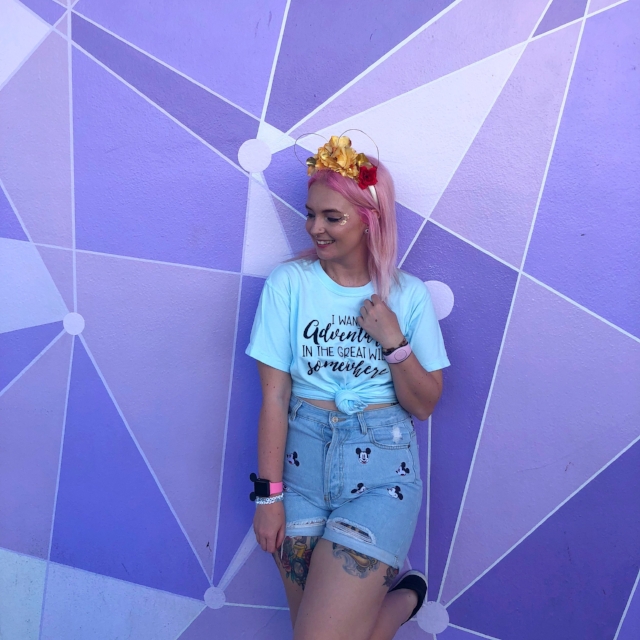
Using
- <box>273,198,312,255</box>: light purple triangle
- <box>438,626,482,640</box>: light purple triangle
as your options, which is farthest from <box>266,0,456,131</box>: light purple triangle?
<box>438,626,482,640</box>: light purple triangle

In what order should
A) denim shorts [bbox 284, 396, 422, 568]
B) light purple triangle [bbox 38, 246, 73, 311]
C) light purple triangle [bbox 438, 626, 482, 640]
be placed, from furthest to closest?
light purple triangle [bbox 438, 626, 482, 640] → light purple triangle [bbox 38, 246, 73, 311] → denim shorts [bbox 284, 396, 422, 568]

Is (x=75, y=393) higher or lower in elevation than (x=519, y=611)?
higher

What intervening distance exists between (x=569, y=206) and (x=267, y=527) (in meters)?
1.42

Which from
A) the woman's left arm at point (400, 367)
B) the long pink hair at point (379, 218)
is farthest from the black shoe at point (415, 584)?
the long pink hair at point (379, 218)

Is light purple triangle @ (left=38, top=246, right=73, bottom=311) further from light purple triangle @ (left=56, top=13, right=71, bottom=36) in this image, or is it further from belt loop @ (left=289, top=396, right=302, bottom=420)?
belt loop @ (left=289, top=396, right=302, bottom=420)

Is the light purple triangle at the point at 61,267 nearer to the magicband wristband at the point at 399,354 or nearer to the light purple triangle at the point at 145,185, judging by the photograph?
the light purple triangle at the point at 145,185

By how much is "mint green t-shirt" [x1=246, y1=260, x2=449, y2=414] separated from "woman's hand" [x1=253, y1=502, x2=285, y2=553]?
358 millimetres

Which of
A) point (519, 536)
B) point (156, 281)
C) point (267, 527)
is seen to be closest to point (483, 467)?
point (519, 536)

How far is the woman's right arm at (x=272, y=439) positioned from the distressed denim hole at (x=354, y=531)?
0.66 feet

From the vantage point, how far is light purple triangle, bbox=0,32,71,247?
7.00 ft

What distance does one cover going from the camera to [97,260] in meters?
2.22

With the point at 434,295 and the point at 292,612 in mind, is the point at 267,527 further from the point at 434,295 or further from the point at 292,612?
the point at 434,295

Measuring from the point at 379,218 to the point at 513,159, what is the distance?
52cm

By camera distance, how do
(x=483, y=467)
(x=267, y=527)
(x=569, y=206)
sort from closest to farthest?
(x=267, y=527), (x=569, y=206), (x=483, y=467)
